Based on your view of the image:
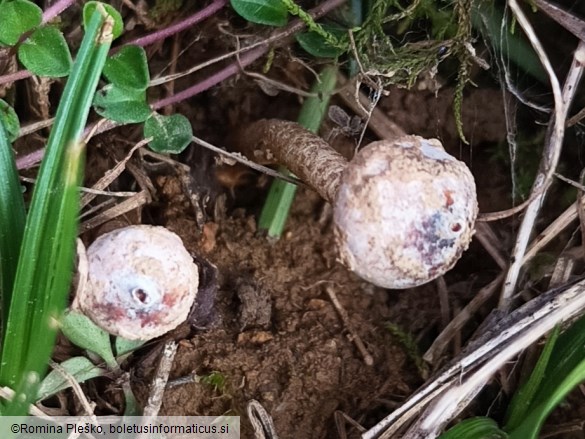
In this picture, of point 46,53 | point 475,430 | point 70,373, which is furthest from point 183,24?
point 475,430

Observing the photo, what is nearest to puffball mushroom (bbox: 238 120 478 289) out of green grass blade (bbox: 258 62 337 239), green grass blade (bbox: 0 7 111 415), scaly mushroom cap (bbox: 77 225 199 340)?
scaly mushroom cap (bbox: 77 225 199 340)

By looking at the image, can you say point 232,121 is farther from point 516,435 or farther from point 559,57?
point 516,435

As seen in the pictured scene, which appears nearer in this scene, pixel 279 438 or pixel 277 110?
pixel 279 438

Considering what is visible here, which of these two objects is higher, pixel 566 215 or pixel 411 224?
pixel 411 224

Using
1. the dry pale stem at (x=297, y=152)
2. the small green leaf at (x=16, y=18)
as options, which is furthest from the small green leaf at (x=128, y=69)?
the dry pale stem at (x=297, y=152)

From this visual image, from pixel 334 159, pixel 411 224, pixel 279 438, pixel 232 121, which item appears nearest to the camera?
pixel 411 224

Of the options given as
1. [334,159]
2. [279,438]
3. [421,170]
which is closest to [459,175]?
[421,170]

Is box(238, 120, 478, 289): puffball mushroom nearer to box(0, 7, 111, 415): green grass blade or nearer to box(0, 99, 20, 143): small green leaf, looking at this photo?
box(0, 7, 111, 415): green grass blade
